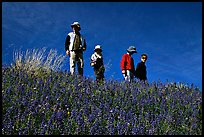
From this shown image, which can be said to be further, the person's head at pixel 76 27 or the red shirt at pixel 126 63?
the red shirt at pixel 126 63

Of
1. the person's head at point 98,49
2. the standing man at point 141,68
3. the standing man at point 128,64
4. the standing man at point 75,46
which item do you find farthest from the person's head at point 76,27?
the standing man at point 141,68

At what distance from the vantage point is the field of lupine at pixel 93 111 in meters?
4.21

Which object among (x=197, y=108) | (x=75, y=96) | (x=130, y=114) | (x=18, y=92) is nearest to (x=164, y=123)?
(x=130, y=114)

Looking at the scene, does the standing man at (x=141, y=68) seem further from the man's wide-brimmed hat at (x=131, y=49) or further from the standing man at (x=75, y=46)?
the standing man at (x=75, y=46)

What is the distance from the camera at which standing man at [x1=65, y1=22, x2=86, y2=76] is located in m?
9.66

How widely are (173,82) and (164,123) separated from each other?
13.8ft

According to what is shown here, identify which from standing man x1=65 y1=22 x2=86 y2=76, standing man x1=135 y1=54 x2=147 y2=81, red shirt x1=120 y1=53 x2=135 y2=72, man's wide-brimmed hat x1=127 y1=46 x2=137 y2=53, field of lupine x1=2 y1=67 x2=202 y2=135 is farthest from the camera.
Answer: standing man x1=135 y1=54 x2=147 y2=81

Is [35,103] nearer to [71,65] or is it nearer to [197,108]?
[197,108]

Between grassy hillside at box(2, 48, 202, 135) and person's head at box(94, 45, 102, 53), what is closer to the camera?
grassy hillside at box(2, 48, 202, 135)

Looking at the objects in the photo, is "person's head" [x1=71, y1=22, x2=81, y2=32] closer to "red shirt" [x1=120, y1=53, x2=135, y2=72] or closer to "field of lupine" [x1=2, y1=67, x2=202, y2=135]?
"red shirt" [x1=120, y1=53, x2=135, y2=72]

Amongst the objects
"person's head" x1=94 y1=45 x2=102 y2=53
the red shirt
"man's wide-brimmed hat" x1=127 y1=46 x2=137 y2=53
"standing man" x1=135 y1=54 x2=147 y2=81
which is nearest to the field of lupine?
"person's head" x1=94 y1=45 x2=102 y2=53

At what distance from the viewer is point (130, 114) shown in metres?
4.87

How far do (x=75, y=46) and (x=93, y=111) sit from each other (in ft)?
16.2

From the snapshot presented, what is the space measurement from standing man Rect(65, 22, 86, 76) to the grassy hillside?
8.78ft
